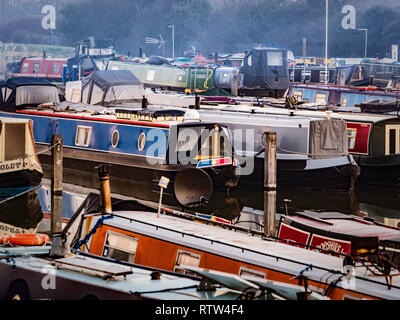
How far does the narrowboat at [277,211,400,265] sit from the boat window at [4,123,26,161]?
11.9 metres

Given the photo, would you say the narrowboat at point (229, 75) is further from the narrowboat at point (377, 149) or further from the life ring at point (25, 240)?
the life ring at point (25, 240)

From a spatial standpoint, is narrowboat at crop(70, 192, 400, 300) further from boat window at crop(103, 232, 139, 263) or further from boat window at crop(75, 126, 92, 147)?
boat window at crop(75, 126, 92, 147)

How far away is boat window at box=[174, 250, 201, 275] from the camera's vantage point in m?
12.5

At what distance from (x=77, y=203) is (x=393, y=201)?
980 cm

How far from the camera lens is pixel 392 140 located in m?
27.5

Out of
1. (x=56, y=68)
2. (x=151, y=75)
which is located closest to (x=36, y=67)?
(x=56, y=68)

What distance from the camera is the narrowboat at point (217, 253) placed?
36.0 ft

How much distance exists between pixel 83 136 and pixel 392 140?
408 inches

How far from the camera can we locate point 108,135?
25375 mm

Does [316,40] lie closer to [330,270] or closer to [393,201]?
[393,201]

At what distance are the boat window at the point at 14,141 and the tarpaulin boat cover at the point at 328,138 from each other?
919 centimetres

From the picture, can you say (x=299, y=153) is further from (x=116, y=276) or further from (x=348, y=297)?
(x=116, y=276)

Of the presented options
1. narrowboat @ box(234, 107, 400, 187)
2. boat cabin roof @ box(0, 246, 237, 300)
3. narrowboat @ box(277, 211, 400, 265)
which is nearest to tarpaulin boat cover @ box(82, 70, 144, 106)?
narrowboat @ box(234, 107, 400, 187)

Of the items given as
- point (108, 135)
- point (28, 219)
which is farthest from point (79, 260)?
point (108, 135)
